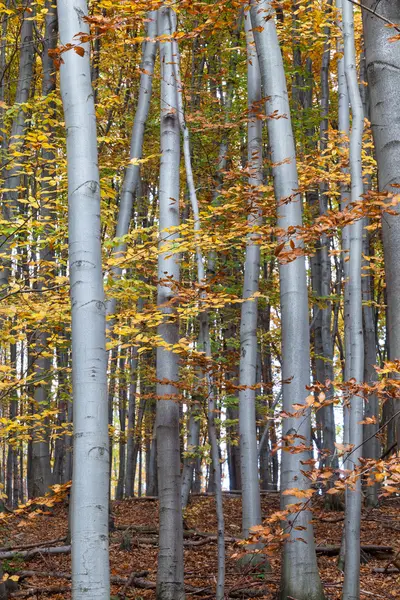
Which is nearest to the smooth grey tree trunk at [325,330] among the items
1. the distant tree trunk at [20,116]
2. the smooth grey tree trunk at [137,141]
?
the smooth grey tree trunk at [137,141]

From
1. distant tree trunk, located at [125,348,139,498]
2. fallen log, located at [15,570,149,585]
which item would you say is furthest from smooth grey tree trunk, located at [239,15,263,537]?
distant tree trunk, located at [125,348,139,498]

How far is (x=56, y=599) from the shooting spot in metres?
6.93

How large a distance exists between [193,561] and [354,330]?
15.5ft

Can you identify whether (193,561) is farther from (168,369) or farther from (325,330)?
(325,330)

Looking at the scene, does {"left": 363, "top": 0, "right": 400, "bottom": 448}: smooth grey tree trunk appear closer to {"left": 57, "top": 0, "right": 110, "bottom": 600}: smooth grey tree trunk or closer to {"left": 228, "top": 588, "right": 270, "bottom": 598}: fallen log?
{"left": 57, "top": 0, "right": 110, "bottom": 600}: smooth grey tree trunk

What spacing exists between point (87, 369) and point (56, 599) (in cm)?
471

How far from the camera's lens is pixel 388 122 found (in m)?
2.99

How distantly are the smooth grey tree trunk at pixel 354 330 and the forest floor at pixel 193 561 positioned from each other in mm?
412

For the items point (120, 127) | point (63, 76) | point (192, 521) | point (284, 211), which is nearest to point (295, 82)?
point (120, 127)

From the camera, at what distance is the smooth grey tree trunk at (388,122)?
291 cm

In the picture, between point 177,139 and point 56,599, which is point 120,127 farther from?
point 56,599

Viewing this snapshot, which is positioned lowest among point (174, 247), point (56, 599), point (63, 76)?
point (56, 599)

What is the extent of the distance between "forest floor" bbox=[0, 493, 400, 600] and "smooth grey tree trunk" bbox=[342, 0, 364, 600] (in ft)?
1.35

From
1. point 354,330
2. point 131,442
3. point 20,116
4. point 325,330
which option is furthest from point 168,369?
point 131,442
